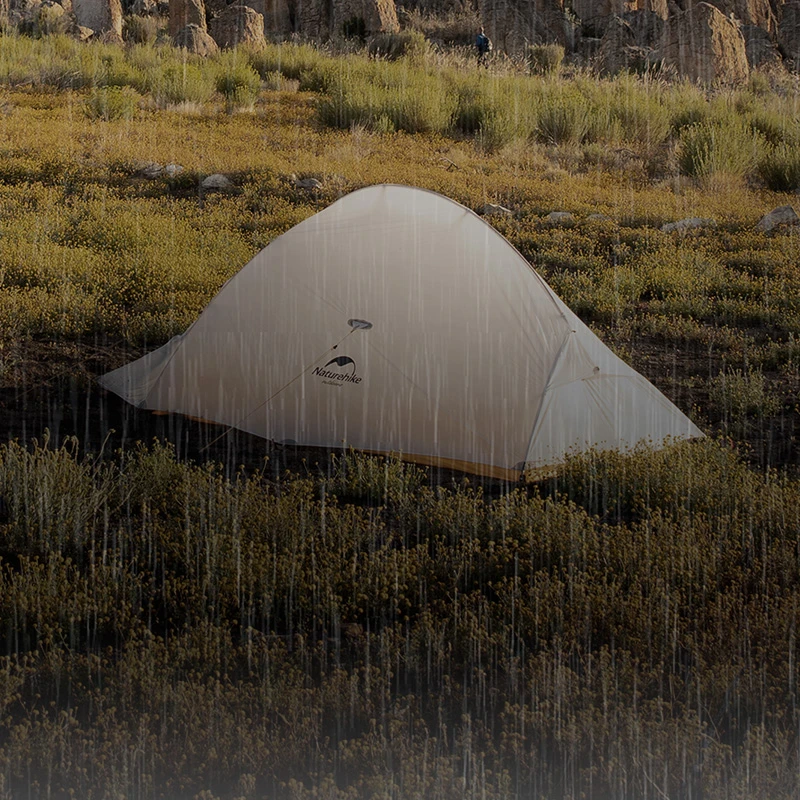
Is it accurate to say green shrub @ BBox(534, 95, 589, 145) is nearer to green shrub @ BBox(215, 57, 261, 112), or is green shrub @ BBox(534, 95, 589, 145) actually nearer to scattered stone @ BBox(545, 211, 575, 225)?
scattered stone @ BBox(545, 211, 575, 225)

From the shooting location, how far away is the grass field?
10.2 ft

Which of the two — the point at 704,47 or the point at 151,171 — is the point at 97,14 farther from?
the point at 151,171

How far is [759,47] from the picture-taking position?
39094mm

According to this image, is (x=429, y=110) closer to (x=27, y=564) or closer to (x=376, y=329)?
(x=376, y=329)

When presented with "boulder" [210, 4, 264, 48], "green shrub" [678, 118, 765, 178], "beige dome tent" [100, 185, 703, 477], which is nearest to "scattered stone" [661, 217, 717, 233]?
"green shrub" [678, 118, 765, 178]

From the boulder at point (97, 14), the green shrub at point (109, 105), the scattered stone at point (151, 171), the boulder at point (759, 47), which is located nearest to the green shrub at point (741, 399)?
the scattered stone at point (151, 171)

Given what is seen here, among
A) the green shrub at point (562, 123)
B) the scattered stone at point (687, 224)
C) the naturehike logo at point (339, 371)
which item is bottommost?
the naturehike logo at point (339, 371)

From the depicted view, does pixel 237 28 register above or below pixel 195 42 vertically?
above

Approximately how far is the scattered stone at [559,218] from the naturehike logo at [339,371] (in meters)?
6.35

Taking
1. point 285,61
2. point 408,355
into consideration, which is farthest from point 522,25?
point 408,355

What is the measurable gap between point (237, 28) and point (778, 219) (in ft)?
63.3

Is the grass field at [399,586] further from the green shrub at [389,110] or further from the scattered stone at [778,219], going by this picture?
the green shrub at [389,110]

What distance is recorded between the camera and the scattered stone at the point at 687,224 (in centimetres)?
1161

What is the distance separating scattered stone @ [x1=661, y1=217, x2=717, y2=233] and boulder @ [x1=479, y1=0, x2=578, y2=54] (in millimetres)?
25023
